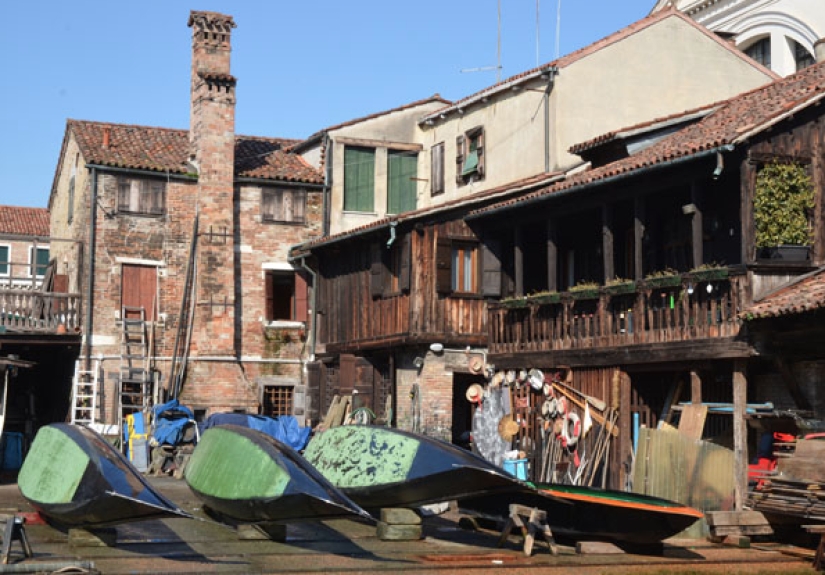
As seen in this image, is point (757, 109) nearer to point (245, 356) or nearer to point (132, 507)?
point (132, 507)

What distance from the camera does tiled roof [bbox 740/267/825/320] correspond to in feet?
54.1

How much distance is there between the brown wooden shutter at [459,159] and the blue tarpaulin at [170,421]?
26.4 ft

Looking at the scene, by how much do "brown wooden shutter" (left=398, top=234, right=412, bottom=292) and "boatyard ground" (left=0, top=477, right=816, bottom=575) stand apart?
23.7 ft

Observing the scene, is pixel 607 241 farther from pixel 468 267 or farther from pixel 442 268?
pixel 468 267

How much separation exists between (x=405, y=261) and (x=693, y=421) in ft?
26.1

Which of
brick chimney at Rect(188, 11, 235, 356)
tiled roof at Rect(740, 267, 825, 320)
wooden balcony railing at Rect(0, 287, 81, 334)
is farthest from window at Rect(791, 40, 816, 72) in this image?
wooden balcony railing at Rect(0, 287, 81, 334)

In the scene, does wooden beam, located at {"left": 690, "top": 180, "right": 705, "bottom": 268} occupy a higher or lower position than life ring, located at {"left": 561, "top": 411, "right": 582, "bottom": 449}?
higher

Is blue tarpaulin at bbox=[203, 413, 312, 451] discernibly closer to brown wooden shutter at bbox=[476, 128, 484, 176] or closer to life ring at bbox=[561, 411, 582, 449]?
brown wooden shutter at bbox=[476, 128, 484, 176]

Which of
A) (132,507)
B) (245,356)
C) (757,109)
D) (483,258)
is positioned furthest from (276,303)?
(132,507)

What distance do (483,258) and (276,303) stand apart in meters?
8.70

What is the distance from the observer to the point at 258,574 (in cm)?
1359

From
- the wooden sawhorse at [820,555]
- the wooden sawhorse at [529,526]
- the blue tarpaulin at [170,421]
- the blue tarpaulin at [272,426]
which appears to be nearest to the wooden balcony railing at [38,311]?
the blue tarpaulin at [170,421]

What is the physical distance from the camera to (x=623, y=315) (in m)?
20.5

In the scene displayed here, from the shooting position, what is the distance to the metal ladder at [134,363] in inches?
1161
